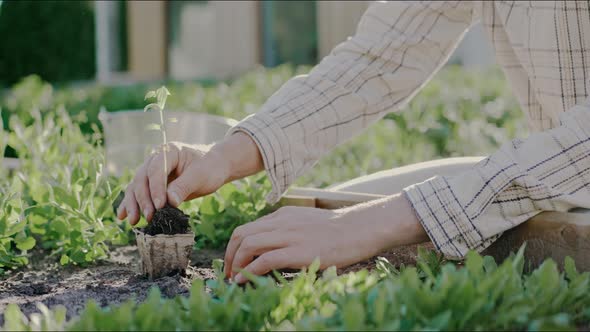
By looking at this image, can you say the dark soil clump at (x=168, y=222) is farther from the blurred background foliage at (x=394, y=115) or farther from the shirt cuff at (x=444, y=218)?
the blurred background foliage at (x=394, y=115)

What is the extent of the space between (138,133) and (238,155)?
2.03 meters

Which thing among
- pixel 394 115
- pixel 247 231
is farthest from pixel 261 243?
pixel 394 115

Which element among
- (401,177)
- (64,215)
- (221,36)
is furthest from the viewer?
(221,36)

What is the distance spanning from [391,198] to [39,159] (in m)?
1.68

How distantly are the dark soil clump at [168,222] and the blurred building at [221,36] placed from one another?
9499 mm

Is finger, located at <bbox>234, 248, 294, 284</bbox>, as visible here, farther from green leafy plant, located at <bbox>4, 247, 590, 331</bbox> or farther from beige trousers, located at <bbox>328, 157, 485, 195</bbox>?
beige trousers, located at <bbox>328, 157, 485, 195</bbox>

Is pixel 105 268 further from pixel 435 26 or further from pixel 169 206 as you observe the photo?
pixel 435 26

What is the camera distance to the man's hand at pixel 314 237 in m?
1.88

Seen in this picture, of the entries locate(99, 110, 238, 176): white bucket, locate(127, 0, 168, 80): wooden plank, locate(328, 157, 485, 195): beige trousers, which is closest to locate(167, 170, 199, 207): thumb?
locate(328, 157, 485, 195): beige trousers

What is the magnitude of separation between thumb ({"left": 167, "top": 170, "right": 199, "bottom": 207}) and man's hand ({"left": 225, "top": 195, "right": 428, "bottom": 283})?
30cm

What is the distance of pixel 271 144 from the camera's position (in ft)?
8.10

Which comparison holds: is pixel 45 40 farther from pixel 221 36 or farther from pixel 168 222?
pixel 168 222

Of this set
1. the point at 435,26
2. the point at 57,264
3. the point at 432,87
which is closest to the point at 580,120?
the point at 435,26

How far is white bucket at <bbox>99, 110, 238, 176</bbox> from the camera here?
Result: 3908 millimetres
